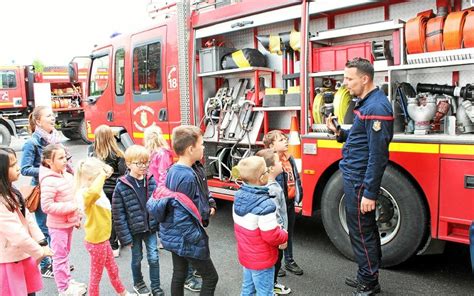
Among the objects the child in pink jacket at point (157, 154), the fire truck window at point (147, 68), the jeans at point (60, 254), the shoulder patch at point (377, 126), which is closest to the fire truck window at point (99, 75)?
the fire truck window at point (147, 68)

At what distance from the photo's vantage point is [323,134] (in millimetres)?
4355

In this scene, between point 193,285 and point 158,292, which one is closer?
point 158,292

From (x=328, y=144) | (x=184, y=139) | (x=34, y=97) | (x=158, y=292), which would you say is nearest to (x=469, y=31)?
(x=328, y=144)

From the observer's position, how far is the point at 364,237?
3.42 meters

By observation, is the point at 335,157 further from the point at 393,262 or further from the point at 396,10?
the point at 396,10

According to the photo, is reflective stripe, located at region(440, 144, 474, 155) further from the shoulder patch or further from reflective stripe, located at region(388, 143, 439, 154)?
the shoulder patch

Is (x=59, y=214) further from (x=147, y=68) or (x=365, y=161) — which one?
(x=147, y=68)

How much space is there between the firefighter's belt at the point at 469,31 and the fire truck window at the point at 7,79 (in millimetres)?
16936

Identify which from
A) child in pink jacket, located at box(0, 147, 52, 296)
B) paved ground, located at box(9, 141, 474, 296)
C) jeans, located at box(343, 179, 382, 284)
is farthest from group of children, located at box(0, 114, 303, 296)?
jeans, located at box(343, 179, 382, 284)

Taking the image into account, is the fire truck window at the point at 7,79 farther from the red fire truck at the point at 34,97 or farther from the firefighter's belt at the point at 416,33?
the firefighter's belt at the point at 416,33

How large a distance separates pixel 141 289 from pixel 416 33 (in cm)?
320

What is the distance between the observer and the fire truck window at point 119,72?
700 centimetres

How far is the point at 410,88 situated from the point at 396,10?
834mm

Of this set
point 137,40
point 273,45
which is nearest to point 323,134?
point 273,45
